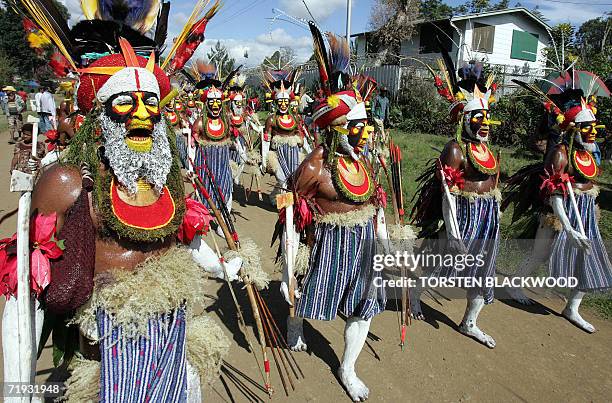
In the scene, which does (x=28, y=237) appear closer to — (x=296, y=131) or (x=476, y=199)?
(x=476, y=199)

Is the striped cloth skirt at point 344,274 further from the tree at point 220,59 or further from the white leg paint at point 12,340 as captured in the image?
the tree at point 220,59

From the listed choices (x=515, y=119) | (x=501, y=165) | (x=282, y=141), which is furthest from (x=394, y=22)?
(x=282, y=141)

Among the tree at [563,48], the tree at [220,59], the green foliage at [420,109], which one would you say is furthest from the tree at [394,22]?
the tree at [563,48]

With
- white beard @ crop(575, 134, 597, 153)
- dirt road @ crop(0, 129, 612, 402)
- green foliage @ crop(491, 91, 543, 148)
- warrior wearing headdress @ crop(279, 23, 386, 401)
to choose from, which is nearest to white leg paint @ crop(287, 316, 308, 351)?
dirt road @ crop(0, 129, 612, 402)

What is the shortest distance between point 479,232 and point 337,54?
88.3 inches

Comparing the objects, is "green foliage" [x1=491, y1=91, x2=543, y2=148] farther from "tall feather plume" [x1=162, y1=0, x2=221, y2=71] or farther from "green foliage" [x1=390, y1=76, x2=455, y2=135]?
"tall feather plume" [x1=162, y1=0, x2=221, y2=71]

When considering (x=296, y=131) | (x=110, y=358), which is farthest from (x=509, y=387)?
(x=296, y=131)

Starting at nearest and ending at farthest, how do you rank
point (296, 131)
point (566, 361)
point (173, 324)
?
point (173, 324) < point (566, 361) < point (296, 131)

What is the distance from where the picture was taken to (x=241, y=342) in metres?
4.39

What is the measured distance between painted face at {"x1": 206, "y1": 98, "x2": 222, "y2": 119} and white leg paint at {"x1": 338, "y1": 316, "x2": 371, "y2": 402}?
4.80 m

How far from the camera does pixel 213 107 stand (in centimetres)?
740

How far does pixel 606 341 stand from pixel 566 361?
69 cm

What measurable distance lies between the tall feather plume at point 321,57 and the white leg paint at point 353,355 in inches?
74.7

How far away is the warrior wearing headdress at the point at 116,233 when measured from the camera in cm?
208
